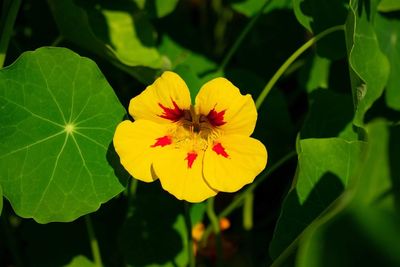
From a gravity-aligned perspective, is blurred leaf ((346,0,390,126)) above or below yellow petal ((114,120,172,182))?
above

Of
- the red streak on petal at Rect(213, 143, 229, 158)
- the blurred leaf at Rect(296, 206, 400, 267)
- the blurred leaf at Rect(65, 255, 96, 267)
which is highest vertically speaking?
the blurred leaf at Rect(296, 206, 400, 267)

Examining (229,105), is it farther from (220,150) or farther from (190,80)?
(190,80)

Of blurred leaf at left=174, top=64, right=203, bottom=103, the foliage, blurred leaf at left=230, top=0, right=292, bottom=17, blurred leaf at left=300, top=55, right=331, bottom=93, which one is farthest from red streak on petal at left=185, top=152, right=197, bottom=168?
blurred leaf at left=230, top=0, right=292, bottom=17

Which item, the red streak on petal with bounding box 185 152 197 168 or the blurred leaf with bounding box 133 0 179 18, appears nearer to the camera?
the red streak on petal with bounding box 185 152 197 168

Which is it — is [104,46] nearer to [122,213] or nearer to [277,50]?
[122,213]

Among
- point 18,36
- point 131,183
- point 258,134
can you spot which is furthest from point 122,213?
point 18,36

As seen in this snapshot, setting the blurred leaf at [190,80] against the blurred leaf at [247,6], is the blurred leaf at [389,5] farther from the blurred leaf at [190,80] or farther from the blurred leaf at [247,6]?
the blurred leaf at [190,80]

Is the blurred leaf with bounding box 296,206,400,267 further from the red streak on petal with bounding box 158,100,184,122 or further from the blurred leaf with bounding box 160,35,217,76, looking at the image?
the blurred leaf with bounding box 160,35,217,76
